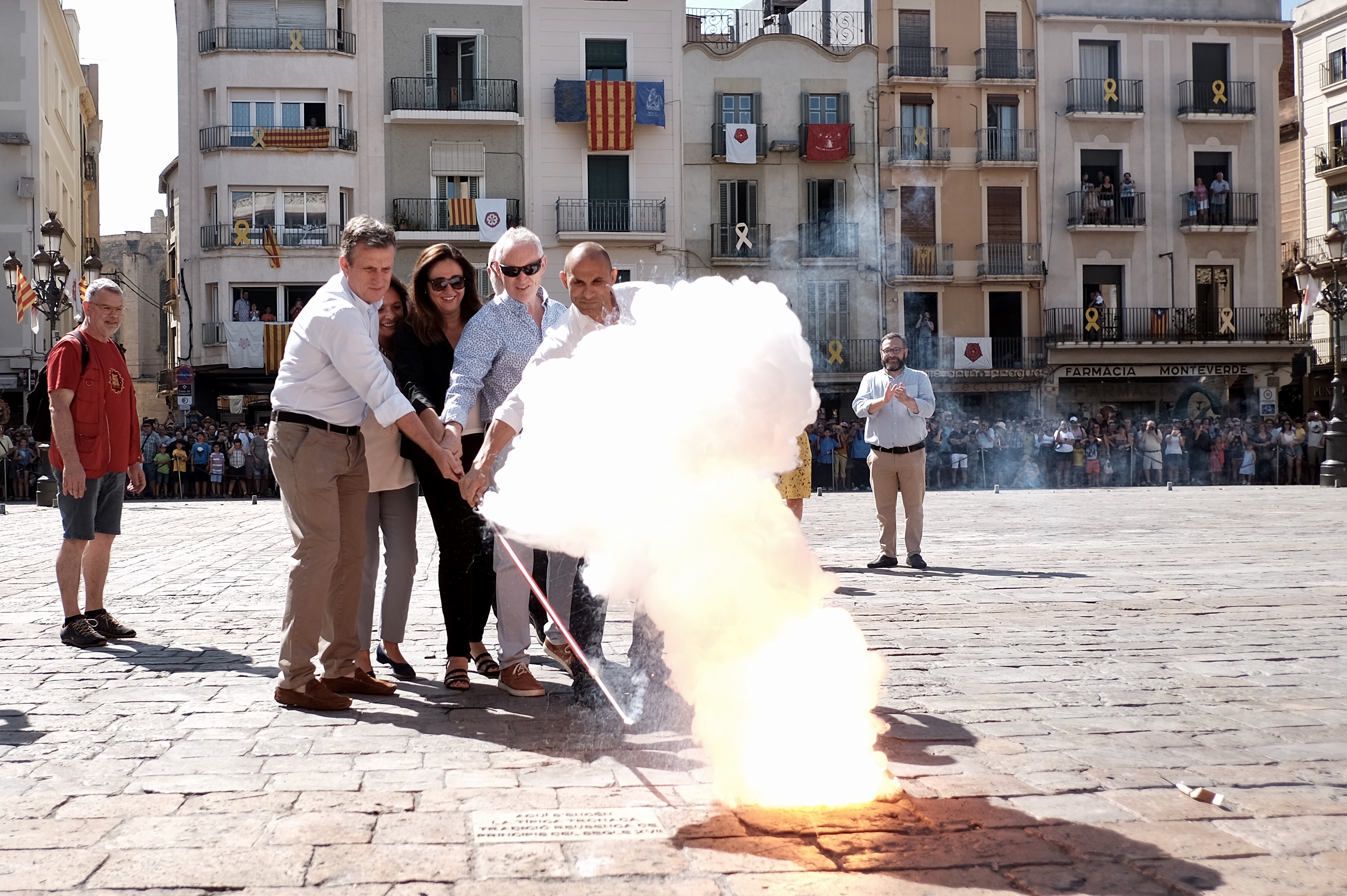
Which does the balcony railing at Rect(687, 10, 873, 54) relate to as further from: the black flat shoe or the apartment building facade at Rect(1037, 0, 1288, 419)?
the black flat shoe

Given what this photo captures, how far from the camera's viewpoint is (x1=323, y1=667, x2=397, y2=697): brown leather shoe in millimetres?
5273

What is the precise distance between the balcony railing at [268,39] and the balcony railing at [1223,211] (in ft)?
80.8

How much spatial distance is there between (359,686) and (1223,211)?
3772 centimetres

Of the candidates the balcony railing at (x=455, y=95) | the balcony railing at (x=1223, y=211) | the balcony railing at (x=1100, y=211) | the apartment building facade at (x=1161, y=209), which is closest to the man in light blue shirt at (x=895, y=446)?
the balcony railing at (x=455, y=95)

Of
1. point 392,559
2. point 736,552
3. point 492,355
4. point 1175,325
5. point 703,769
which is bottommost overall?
point 703,769

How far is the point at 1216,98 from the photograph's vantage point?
1487 inches

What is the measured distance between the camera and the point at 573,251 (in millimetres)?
5035

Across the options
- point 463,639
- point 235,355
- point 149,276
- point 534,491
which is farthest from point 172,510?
point 149,276

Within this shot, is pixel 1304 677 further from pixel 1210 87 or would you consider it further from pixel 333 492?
pixel 1210 87

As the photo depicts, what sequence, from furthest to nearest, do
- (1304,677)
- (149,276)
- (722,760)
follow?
(149,276) < (1304,677) < (722,760)

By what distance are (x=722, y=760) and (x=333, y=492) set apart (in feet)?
6.86

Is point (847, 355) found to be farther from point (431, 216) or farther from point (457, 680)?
point (457, 680)

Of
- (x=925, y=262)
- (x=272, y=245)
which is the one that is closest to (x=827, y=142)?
(x=925, y=262)

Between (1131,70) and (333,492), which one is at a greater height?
(1131,70)
